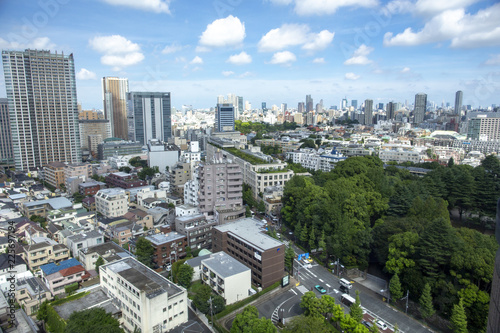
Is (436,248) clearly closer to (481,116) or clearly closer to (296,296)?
(296,296)

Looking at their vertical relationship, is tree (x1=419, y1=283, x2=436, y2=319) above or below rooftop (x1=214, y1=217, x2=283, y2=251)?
below

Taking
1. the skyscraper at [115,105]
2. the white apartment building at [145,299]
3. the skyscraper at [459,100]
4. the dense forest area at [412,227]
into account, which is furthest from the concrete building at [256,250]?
the skyscraper at [459,100]

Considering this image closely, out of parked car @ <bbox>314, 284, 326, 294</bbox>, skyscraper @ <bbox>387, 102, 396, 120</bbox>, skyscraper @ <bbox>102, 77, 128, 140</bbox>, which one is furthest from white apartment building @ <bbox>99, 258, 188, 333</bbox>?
skyscraper @ <bbox>387, 102, 396, 120</bbox>

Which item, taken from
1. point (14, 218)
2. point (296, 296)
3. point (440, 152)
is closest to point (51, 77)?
point (14, 218)

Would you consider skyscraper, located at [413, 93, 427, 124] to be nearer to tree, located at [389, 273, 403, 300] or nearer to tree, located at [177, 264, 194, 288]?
tree, located at [389, 273, 403, 300]

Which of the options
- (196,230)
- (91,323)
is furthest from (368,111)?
(91,323)

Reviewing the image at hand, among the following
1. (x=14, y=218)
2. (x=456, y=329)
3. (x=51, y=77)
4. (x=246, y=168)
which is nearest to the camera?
(x=456, y=329)
